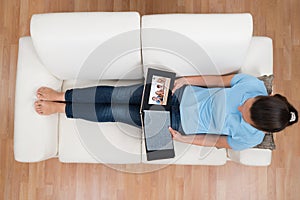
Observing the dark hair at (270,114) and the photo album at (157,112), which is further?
the photo album at (157,112)

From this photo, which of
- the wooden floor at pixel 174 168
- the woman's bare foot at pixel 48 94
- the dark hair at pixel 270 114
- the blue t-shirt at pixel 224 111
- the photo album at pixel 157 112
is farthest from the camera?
the wooden floor at pixel 174 168

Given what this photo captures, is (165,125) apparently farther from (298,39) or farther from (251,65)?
(298,39)

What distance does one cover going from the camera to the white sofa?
60.4 inches

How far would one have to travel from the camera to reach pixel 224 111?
1.53 m

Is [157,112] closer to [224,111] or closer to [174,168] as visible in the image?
[224,111]

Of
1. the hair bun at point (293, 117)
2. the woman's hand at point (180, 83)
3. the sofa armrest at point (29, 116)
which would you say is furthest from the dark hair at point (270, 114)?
the sofa armrest at point (29, 116)

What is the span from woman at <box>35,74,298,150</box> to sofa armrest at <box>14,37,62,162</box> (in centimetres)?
4

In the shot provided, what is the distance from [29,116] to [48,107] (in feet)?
0.29

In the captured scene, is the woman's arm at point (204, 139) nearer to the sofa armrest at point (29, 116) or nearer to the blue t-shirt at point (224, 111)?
the blue t-shirt at point (224, 111)

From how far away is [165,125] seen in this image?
5.36 feet

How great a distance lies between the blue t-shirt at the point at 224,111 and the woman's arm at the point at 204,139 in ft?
0.07

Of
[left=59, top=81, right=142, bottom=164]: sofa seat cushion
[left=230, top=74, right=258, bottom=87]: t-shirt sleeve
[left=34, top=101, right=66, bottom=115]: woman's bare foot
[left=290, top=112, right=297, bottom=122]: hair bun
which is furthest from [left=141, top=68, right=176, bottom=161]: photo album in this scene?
[left=290, top=112, right=297, bottom=122]: hair bun

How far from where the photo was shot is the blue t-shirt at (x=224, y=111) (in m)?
1.48

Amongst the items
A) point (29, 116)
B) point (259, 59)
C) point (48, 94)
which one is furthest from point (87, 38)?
point (259, 59)
